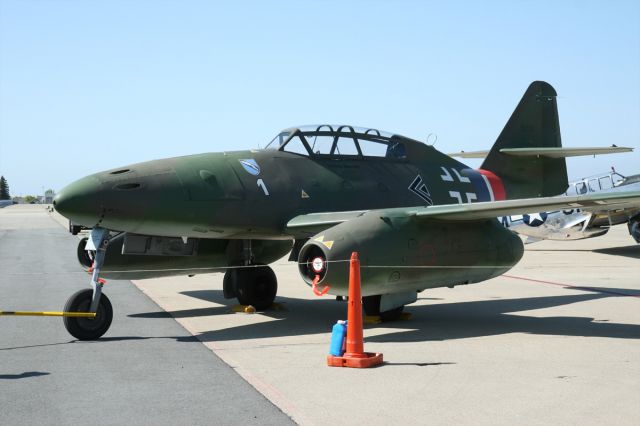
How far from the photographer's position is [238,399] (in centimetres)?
591

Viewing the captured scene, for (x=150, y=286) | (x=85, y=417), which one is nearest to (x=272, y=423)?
(x=85, y=417)

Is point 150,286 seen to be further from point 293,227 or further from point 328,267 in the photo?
point 328,267

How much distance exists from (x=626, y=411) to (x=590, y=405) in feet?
0.90

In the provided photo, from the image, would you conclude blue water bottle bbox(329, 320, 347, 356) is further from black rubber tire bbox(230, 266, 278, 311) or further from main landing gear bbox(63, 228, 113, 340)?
black rubber tire bbox(230, 266, 278, 311)

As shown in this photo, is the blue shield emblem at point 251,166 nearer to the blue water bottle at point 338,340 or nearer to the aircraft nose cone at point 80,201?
the aircraft nose cone at point 80,201

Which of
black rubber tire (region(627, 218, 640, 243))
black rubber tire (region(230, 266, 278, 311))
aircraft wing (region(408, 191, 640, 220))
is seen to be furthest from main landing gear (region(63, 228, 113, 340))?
black rubber tire (region(627, 218, 640, 243))

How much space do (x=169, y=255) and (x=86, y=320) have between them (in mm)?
2448

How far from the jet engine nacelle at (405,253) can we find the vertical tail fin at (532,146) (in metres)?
3.51

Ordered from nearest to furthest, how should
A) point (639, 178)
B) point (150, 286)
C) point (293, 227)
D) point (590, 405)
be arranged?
point (590, 405) < point (293, 227) < point (150, 286) < point (639, 178)

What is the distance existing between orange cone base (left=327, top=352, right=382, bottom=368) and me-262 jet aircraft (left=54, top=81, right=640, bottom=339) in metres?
1.71

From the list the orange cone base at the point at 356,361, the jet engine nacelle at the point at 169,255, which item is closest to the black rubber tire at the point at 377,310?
the jet engine nacelle at the point at 169,255

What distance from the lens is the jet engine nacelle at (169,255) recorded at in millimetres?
10547

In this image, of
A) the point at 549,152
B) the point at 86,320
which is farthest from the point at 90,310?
the point at 549,152

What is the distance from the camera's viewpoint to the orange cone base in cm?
712
